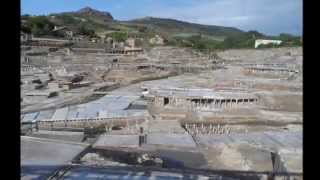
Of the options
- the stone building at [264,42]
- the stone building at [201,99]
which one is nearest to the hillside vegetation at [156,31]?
the stone building at [264,42]

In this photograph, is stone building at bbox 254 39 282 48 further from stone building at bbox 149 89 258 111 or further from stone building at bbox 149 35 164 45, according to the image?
stone building at bbox 149 89 258 111

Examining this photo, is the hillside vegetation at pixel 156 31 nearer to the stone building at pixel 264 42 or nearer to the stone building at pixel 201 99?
the stone building at pixel 264 42

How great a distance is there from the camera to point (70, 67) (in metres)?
23.5

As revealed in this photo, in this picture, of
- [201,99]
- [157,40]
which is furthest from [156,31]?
[201,99]

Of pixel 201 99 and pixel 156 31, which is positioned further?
pixel 156 31

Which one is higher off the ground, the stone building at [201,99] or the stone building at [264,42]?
the stone building at [264,42]

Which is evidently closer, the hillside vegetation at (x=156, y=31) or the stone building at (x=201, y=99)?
the stone building at (x=201, y=99)

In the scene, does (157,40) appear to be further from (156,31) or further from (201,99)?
(201,99)

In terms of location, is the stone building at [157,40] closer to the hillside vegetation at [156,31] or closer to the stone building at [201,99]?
the hillside vegetation at [156,31]

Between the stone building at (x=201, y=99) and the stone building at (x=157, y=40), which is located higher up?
the stone building at (x=157, y=40)

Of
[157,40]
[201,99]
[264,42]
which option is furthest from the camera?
[157,40]

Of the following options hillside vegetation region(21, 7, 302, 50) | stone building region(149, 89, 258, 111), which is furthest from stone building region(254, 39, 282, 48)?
stone building region(149, 89, 258, 111)

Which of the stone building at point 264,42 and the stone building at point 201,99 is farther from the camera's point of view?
the stone building at point 264,42

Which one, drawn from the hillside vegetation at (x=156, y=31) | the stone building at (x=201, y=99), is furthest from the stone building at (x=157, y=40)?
the stone building at (x=201, y=99)
